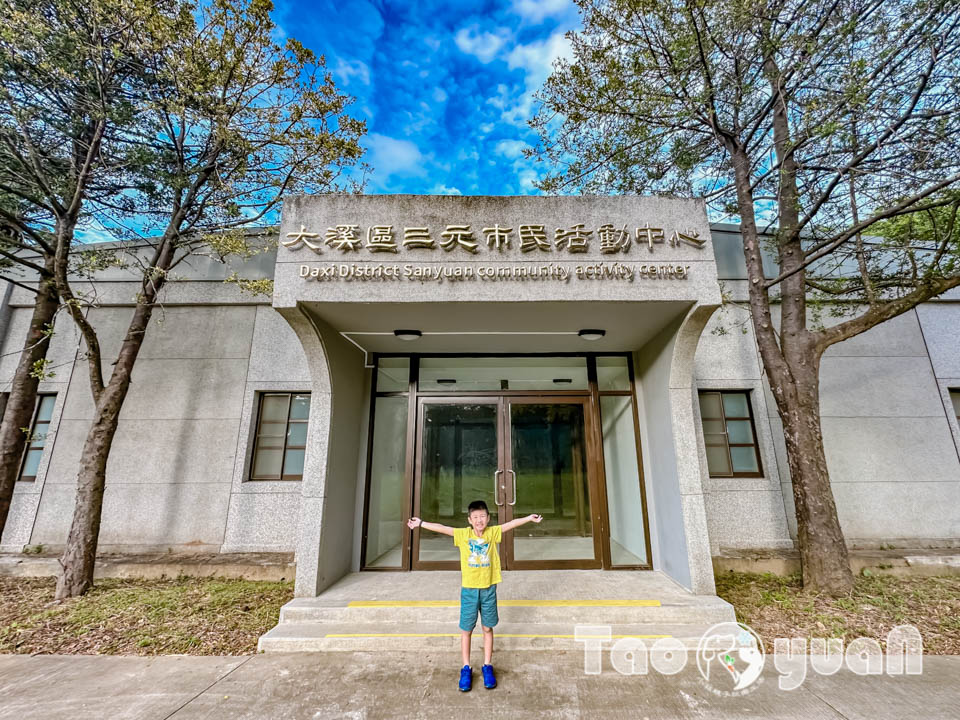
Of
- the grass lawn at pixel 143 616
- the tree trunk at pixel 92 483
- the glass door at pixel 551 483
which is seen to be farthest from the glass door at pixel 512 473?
the tree trunk at pixel 92 483

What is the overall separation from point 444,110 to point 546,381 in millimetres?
5241

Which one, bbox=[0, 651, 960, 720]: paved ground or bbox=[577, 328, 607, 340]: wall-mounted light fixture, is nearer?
bbox=[0, 651, 960, 720]: paved ground

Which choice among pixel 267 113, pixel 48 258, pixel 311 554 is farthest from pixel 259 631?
pixel 267 113

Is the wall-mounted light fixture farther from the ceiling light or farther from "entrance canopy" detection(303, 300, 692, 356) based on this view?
the ceiling light

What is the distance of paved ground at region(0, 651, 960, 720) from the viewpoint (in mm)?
2525

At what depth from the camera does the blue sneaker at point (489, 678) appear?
109 inches

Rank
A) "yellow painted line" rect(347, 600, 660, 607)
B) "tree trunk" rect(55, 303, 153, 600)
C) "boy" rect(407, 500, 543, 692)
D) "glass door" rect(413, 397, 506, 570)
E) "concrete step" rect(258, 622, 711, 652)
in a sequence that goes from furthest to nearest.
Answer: "glass door" rect(413, 397, 506, 570) < "tree trunk" rect(55, 303, 153, 600) < "yellow painted line" rect(347, 600, 660, 607) < "concrete step" rect(258, 622, 711, 652) < "boy" rect(407, 500, 543, 692)

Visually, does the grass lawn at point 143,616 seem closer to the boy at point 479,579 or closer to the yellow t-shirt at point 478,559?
the boy at point 479,579

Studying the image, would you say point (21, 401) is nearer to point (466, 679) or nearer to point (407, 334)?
point (407, 334)

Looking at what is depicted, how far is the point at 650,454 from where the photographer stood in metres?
4.88

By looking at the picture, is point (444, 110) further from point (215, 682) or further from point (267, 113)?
point (215, 682)

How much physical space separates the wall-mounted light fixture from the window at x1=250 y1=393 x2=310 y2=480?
13.5ft

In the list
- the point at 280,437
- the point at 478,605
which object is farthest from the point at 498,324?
the point at 280,437

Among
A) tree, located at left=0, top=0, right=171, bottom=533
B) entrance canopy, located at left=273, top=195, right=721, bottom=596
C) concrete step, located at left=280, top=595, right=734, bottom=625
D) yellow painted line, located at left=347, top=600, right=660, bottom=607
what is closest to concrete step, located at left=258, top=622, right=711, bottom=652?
concrete step, located at left=280, top=595, right=734, bottom=625
